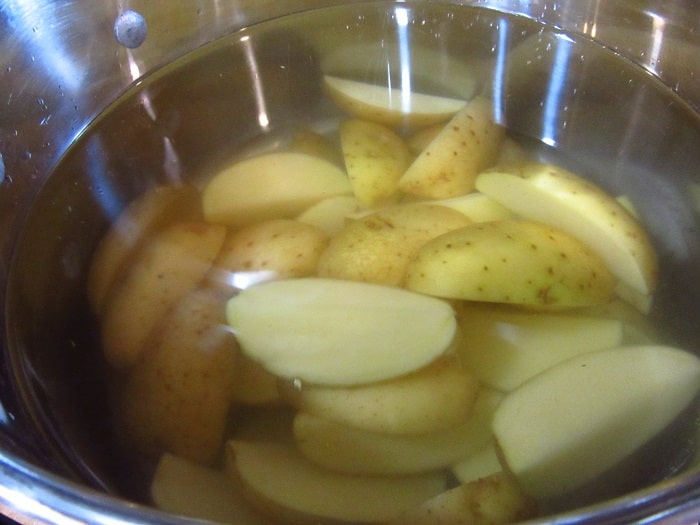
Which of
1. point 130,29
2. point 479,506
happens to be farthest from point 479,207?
point 130,29

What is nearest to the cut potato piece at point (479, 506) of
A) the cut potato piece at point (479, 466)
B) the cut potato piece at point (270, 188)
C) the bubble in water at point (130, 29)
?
the cut potato piece at point (479, 466)

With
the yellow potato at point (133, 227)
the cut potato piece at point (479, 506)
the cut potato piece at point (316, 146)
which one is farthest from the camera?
the cut potato piece at point (316, 146)

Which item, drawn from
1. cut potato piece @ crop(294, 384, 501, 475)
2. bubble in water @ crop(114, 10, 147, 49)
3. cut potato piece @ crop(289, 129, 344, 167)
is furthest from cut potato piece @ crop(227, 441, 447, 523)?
bubble in water @ crop(114, 10, 147, 49)

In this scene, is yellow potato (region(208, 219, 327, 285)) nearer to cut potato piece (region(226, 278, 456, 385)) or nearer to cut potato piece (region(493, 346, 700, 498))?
cut potato piece (region(226, 278, 456, 385))

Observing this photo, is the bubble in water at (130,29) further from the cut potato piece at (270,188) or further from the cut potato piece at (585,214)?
the cut potato piece at (585,214)

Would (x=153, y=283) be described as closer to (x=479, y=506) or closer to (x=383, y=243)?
(x=383, y=243)
